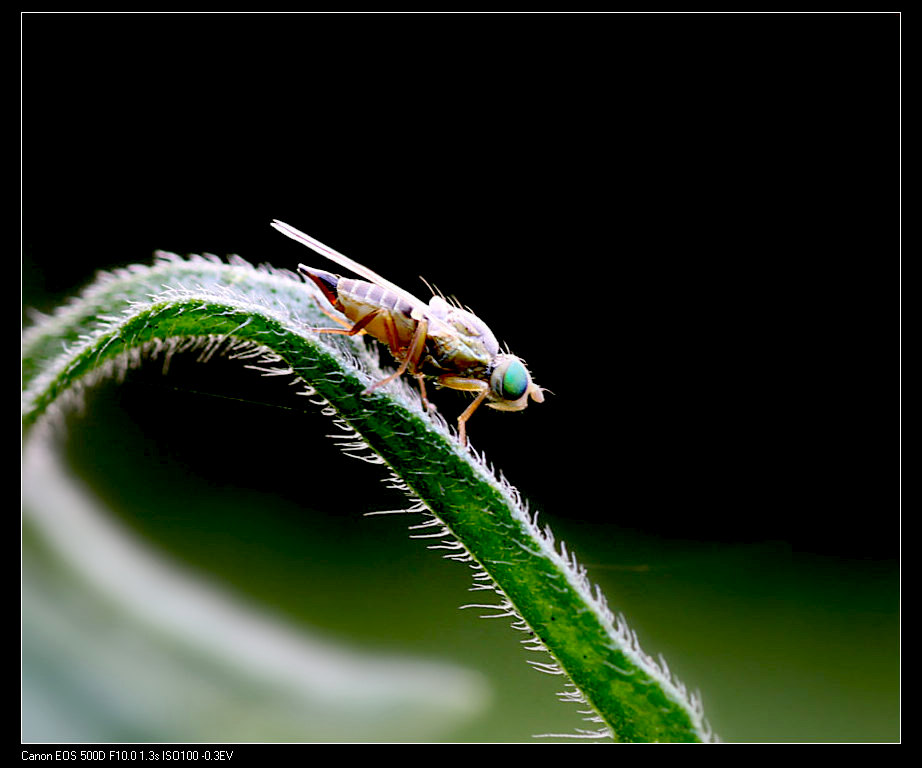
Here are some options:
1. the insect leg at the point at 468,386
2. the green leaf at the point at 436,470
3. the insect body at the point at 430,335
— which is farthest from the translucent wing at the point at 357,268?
the green leaf at the point at 436,470

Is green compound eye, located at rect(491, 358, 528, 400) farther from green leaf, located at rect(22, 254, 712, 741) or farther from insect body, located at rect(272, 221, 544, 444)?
green leaf, located at rect(22, 254, 712, 741)

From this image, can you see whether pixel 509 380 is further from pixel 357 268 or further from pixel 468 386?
pixel 357 268

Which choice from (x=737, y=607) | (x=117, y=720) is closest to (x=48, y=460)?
(x=117, y=720)

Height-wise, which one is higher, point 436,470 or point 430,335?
point 430,335

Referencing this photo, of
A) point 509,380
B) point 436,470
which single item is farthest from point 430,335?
point 436,470

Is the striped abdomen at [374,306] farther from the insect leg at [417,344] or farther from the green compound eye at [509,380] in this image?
the green compound eye at [509,380]

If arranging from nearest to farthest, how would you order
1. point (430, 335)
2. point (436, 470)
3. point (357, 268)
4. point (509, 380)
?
point (436, 470), point (357, 268), point (430, 335), point (509, 380)

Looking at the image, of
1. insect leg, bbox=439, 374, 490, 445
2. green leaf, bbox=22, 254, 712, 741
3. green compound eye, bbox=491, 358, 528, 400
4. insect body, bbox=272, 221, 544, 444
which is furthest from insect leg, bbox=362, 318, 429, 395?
green leaf, bbox=22, 254, 712, 741

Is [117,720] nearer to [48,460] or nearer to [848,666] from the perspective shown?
[48,460]
